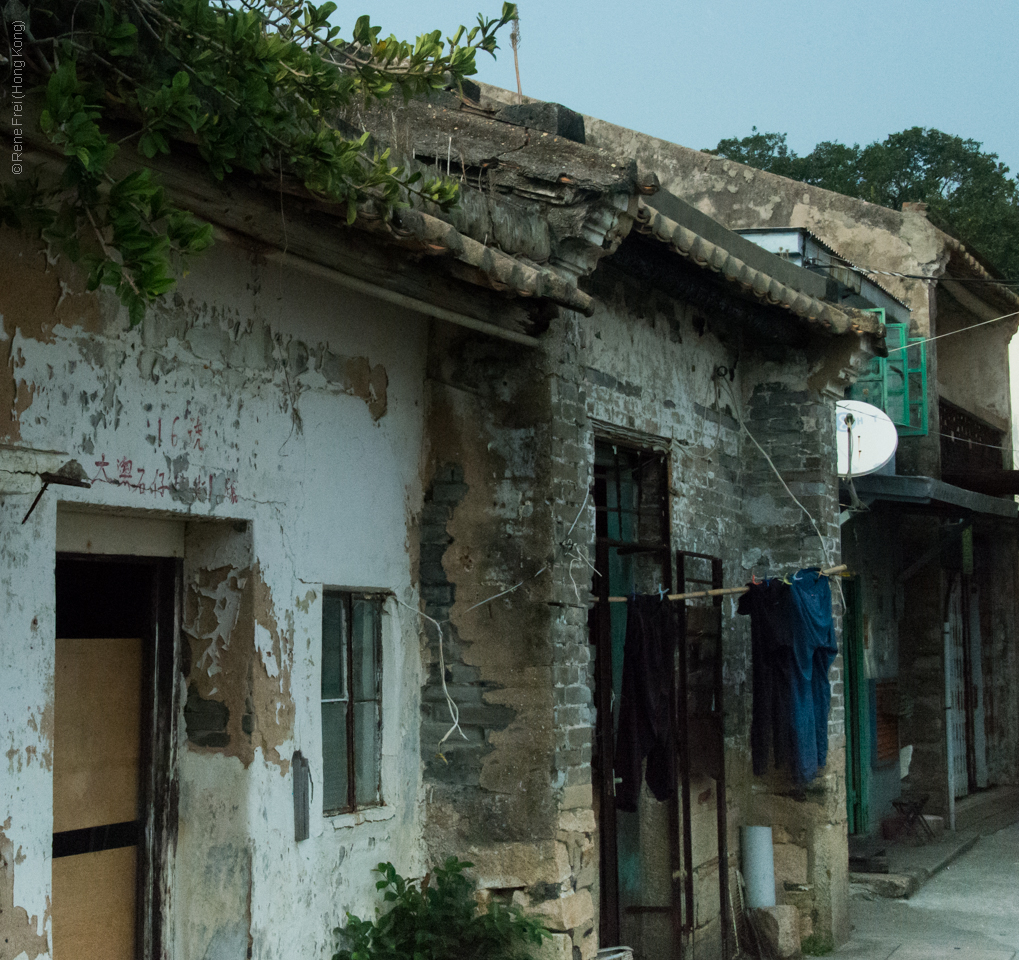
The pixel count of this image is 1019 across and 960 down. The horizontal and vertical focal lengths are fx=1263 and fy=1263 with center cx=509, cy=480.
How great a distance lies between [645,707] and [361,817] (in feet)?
6.18

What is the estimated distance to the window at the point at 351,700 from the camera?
5.06 metres

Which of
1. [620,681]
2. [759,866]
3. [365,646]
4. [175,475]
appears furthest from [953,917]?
[175,475]

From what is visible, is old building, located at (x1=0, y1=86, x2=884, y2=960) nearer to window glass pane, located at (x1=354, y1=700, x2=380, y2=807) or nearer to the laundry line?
window glass pane, located at (x1=354, y1=700, x2=380, y2=807)

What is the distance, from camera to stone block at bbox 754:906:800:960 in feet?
25.8

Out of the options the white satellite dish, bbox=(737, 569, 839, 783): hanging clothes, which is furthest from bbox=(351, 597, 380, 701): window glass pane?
the white satellite dish

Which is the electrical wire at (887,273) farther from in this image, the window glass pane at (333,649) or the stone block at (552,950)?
the stone block at (552,950)

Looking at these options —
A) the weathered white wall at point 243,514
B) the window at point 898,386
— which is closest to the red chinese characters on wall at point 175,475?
the weathered white wall at point 243,514

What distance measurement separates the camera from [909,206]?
1312cm

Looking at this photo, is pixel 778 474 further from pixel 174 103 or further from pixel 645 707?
pixel 174 103

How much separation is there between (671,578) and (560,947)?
2565 mm

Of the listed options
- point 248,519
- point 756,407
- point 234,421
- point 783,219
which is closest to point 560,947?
point 248,519

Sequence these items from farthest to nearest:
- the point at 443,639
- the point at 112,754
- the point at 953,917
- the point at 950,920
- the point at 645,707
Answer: the point at 953,917 → the point at 950,920 → the point at 645,707 → the point at 443,639 → the point at 112,754

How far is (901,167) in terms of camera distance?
94.9ft

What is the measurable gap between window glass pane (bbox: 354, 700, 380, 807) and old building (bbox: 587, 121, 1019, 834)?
22.3 feet
